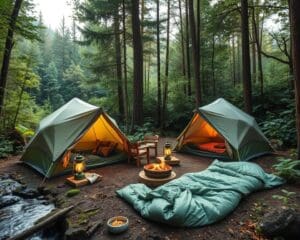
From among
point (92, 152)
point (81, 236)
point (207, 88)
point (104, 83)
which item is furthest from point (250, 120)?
point (104, 83)

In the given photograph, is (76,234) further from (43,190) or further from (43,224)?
(43,190)

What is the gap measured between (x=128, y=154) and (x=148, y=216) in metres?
3.37

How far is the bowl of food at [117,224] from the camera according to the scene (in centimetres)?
305

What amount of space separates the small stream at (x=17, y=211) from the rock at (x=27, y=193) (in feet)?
0.20

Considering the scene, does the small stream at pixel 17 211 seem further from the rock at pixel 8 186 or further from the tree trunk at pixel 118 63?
the tree trunk at pixel 118 63

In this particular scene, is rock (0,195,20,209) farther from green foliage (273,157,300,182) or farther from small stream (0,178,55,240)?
green foliage (273,157,300,182)

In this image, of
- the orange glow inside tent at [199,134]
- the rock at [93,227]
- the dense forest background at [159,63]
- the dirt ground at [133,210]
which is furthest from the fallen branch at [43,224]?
the dense forest background at [159,63]

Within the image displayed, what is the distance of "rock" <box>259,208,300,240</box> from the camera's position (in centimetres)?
286

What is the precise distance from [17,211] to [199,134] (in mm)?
5948

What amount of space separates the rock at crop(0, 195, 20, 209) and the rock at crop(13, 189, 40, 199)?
12cm

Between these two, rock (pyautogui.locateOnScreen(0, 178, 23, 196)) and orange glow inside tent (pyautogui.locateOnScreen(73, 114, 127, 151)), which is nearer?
rock (pyautogui.locateOnScreen(0, 178, 23, 196))

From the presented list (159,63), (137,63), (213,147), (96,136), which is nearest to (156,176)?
(213,147)

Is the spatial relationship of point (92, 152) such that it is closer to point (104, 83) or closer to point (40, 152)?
point (40, 152)

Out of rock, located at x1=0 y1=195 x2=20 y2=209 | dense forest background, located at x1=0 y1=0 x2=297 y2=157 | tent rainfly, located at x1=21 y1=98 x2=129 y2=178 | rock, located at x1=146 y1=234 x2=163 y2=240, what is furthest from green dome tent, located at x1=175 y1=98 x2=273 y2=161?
rock, located at x1=0 y1=195 x2=20 y2=209
